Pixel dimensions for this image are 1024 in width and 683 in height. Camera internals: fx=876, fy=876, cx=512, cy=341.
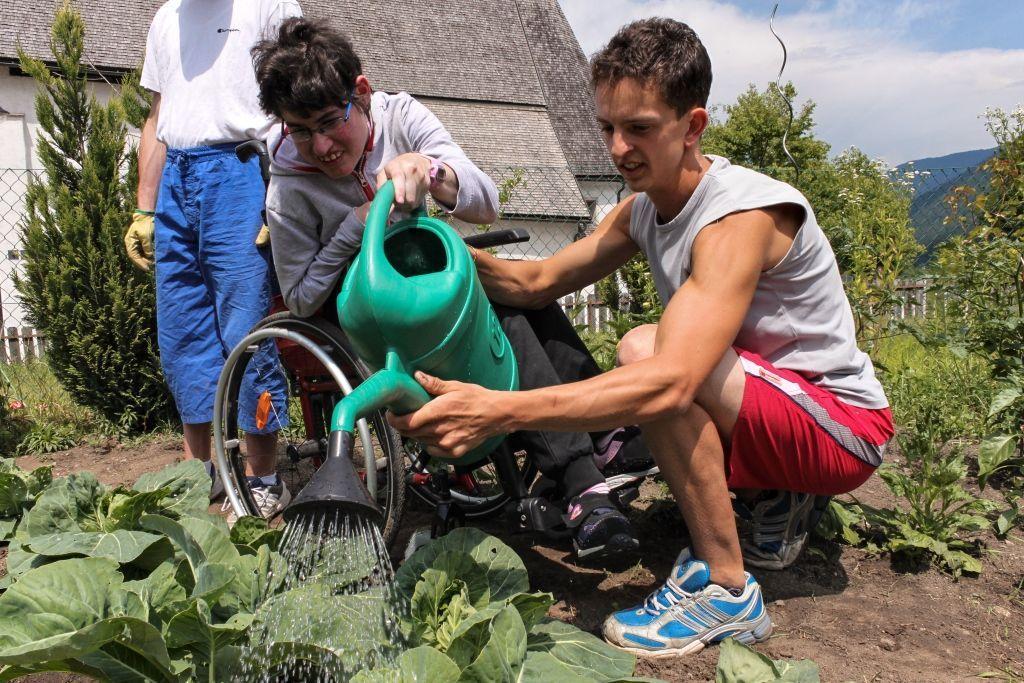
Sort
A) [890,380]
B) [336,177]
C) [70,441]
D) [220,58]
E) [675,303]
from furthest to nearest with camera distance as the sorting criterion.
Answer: [70,441]
[890,380]
[220,58]
[336,177]
[675,303]

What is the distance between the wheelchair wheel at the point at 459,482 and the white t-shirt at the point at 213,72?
121 cm

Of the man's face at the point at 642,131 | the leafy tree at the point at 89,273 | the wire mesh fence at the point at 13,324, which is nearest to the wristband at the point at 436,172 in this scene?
the man's face at the point at 642,131

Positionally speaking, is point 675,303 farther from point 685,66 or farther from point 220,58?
point 220,58

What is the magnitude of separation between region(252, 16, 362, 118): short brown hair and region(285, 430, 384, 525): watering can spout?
0.96 meters

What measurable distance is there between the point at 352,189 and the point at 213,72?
1.00 meters

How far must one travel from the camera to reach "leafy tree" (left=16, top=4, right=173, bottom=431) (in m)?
4.52

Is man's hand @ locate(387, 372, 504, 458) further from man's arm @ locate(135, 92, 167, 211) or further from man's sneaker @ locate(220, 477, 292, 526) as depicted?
man's arm @ locate(135, 92, 167, 211)

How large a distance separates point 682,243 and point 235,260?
60.1 inches

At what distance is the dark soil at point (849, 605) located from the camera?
1.90 m

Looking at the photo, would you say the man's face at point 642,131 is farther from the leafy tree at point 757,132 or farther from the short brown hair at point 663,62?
the leafy tree at point 757,132

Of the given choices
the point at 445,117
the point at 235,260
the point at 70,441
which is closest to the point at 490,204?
the point at 235,260

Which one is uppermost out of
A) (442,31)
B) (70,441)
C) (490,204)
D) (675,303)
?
(442,31)

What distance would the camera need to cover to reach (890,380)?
4.03 meters

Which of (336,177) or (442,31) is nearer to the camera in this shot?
(336,177)
